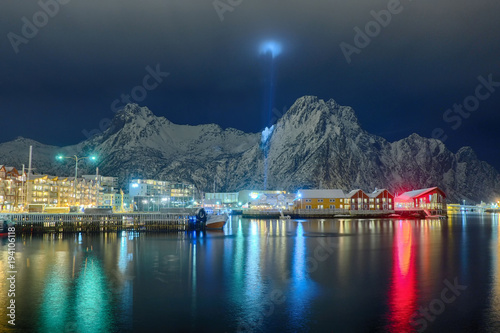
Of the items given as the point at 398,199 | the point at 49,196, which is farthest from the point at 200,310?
the point at 398,199

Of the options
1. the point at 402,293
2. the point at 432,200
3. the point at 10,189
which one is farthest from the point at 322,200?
the point at 402,293

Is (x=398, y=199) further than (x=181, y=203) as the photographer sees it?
Yes

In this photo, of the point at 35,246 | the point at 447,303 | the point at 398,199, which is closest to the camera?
the point at 447,303

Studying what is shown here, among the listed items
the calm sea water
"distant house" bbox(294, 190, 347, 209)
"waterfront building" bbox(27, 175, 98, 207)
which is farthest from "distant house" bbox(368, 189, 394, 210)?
the calm sea water

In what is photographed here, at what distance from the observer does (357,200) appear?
168m

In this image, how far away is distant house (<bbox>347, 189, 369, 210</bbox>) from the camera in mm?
165000

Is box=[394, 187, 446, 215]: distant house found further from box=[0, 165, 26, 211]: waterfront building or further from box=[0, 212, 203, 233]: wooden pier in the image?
box=[0, 165, 26, 211]: waterfront building

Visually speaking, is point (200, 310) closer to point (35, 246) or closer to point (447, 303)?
point (447, 303)

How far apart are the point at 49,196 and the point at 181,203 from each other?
53609 mm

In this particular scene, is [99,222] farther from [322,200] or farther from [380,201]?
[380,201]

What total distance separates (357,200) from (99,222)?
370ft

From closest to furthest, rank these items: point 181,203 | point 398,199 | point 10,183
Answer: point 10,183 → point 181,203 → point 398,199

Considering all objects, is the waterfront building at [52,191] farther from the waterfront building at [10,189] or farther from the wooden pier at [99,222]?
the wooden pier at [99,222]

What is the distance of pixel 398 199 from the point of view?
19400cm
